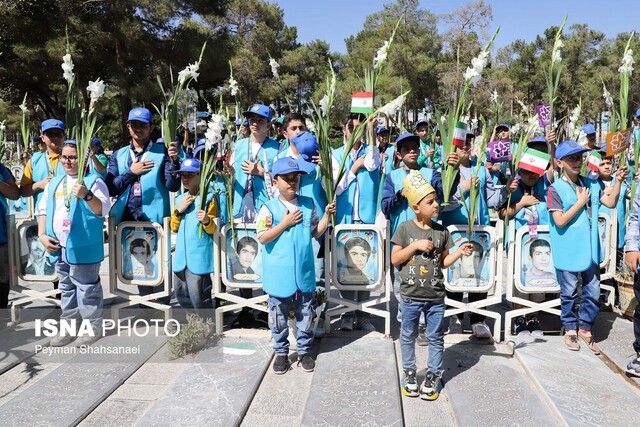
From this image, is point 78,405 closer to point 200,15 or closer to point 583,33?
point 200,15

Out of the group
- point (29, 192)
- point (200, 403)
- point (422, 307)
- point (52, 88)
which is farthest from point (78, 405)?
point (52, 88)

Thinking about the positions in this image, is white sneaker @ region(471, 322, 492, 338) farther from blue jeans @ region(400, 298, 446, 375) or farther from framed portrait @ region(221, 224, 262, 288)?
framed portrait @ region(221, 224, 262, 288)

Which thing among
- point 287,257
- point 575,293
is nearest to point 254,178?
point 287,257

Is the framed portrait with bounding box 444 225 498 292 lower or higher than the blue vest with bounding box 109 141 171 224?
lower

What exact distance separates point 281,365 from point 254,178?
1.77 meters

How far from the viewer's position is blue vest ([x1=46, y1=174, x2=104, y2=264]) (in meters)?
4.42

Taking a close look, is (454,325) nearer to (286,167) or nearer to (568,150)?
(568,150)

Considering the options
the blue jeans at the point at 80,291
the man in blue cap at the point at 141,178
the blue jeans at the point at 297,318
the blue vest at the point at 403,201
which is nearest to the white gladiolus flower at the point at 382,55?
the blue vest at the point at 403,201

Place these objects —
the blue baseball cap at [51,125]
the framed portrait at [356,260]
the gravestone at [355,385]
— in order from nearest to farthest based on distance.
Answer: the gravestone at [355,385], the framed portrait at [356,260], the blue baseball cap at [51,125]

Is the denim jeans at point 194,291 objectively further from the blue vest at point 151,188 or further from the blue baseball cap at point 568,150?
the blue baseball cap at point 568,150

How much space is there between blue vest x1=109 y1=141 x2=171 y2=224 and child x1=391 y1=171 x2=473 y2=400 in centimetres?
238

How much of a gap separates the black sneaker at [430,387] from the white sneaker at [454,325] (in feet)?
4.06

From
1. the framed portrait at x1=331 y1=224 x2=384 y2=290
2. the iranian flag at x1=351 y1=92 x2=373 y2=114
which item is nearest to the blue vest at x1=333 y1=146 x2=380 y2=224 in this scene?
the framed portrait at x1=331 y1=224 x2=384 y2=290

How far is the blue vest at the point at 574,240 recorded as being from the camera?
422cm
